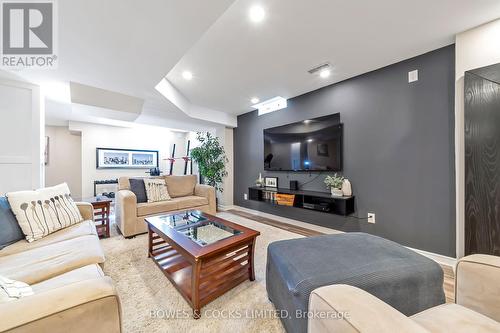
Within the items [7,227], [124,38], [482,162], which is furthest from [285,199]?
[7,227]

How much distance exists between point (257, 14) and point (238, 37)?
1.08 feet

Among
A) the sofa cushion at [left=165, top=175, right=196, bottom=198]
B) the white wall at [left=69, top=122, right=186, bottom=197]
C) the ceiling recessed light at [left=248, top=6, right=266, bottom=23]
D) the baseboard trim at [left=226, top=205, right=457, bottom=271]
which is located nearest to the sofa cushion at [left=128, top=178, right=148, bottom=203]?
the sofa cushion at [left=165, top=175, right=196, bottom=198]

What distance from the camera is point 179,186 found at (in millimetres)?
3807

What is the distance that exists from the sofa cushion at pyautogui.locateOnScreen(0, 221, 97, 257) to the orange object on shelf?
2.47m

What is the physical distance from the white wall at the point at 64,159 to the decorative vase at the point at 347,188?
640 centimetres

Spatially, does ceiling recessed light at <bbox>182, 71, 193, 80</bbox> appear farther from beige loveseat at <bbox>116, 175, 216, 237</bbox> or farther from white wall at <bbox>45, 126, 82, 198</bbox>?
white wall at <bbox>45, 126, 82, 198</bbox>

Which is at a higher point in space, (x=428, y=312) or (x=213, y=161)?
(x=213, y=161)

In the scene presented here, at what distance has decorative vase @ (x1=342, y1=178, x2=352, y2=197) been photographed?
272 centimetres

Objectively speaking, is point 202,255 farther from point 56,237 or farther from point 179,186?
point 179,186

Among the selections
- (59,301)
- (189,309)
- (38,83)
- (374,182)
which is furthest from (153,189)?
(374,182)

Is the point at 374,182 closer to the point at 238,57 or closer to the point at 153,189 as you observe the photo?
the point at 238,57

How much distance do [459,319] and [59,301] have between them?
1.46 metres

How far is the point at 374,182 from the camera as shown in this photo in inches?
101

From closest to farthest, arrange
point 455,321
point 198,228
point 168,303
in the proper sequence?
point 455,321, point 168,303, point 198,228
